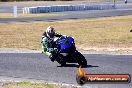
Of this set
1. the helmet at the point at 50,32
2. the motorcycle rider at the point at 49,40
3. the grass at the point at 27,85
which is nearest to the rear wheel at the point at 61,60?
the motorcycle rider at the point at 49,40

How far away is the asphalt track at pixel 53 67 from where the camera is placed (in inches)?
595

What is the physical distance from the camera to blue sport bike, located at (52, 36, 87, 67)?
55.7ft

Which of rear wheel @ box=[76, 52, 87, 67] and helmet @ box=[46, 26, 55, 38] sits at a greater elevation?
helmet @ box=[46, 26, 55, 38]

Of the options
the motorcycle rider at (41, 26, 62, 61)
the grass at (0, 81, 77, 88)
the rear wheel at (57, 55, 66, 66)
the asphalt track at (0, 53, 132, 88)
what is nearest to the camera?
the grass at (0, 81, 77, 88)

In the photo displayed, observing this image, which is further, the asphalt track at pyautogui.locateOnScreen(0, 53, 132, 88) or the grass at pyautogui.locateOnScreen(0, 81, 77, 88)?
the asphalt track at pyautogui.locateOnScreen(0, 53, 132, 88)

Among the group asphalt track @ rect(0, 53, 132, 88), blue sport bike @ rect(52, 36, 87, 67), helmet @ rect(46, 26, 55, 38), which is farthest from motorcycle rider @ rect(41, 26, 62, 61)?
asphalt track @ rect(0, 53, 132, 88)

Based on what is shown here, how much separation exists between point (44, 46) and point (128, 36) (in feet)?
41.3

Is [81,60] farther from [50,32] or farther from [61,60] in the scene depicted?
[50,32]

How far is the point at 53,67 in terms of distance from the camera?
16.9m

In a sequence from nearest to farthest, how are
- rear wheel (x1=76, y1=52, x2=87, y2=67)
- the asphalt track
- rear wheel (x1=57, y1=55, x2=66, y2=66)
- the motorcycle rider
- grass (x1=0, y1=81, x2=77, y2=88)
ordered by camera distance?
grass (x1=0, y1=81, x2=77, y2=88)
the asphalt track
rear wheel (x1=76, y1=52, x2=87, y2=67)
rear wheel (x1=57, y1=55, x2=66, y2=66)
the motorcycle rider

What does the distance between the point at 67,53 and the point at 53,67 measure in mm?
710

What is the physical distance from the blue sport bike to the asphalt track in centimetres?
22

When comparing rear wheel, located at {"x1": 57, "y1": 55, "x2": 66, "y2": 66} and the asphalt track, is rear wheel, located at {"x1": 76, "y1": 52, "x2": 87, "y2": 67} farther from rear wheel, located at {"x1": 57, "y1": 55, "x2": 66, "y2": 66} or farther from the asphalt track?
rear wheel, located at {"x1": 57, "y1": 55, "x2": 66, "y2": 66}

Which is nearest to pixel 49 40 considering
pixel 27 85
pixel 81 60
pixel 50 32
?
pixel 50 32
